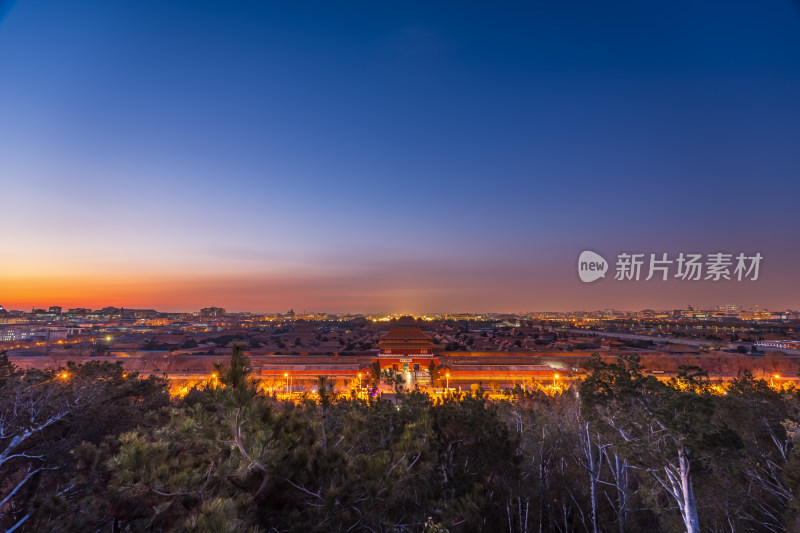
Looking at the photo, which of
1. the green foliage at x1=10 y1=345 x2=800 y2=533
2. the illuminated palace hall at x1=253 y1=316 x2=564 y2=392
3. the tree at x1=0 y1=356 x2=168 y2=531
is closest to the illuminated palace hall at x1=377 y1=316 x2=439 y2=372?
the illuminated palace hall at x1=253 y1=316 x2=564 y2=392

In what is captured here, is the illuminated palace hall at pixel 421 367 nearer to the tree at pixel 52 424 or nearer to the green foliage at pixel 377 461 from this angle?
the tree at pixel 52 424

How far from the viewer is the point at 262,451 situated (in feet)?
11.4

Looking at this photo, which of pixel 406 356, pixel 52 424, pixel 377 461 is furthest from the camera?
pixel 406 356

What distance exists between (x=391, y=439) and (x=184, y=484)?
4.12 metres

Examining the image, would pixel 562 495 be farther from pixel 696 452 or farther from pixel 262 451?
pixel 262 451

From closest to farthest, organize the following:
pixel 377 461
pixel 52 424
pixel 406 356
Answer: pixel 377 461
pixel 52 424
pixel 406 356

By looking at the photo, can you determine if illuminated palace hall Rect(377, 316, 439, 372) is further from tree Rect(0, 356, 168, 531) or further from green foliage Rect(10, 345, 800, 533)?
tree Rect(0, 356, 168, 531)

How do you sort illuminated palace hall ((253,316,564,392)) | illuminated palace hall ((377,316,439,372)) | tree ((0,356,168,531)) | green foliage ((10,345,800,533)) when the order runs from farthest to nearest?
illuminated palace hall ((377,316,439,372))
illuminated palace hall ((253,316,564,392))
tree ((0,356,168,531))
green foliage ((10,345,800,533))

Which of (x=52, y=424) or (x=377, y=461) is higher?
(x=377, y=461)

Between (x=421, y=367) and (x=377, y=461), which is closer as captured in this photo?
(x=377, y=461)

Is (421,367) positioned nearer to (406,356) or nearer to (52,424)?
(406,356)

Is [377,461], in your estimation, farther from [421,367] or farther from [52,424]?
[421,367]

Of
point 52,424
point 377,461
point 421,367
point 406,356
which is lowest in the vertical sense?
point 421,367

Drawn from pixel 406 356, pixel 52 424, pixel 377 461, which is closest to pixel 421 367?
pixel 406 356
